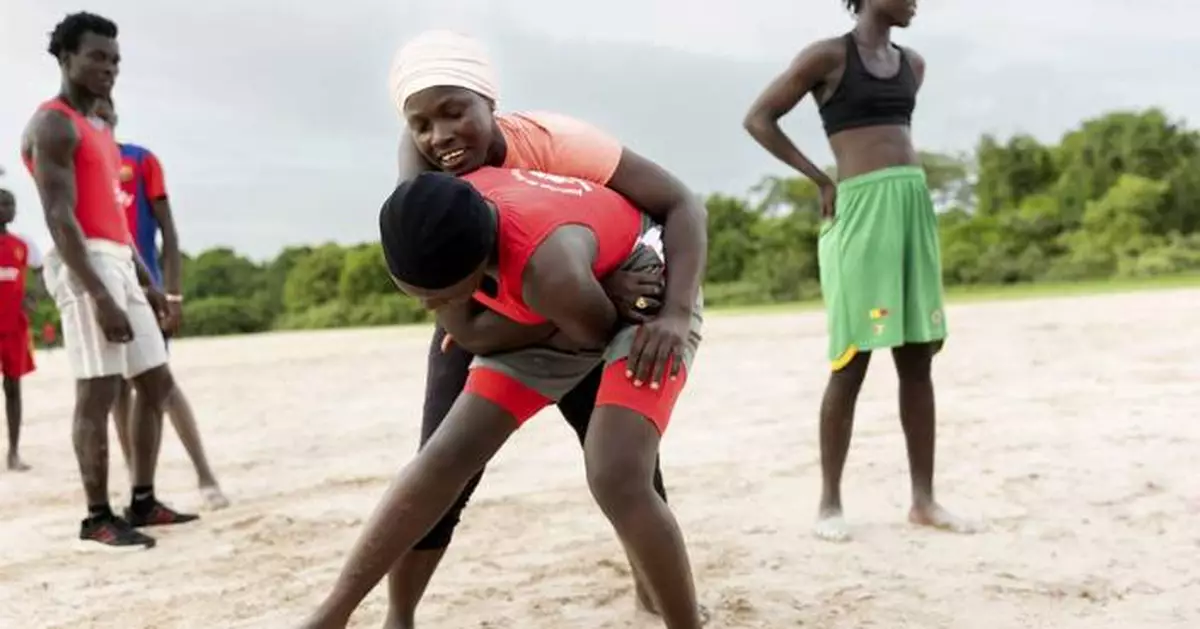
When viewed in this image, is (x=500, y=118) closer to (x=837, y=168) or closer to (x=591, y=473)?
(x=591, y=473)

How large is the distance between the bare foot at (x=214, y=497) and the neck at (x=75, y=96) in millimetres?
1800

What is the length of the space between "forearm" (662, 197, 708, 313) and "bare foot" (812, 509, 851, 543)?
1.62 m

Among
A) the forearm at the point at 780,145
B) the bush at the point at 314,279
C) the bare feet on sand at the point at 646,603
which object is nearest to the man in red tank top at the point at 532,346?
the bare feet on sand at the point at 646,603

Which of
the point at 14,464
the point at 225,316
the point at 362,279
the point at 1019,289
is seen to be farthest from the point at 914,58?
the point at 362,279

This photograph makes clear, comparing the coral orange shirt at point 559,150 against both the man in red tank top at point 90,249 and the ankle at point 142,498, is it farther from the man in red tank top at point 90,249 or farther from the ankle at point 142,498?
the ankle at point 142,498

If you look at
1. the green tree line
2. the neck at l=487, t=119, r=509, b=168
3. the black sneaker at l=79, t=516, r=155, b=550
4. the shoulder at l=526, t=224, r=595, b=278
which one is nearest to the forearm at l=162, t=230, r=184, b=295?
the black sneaker at l=79, t=516, r=155, b=550

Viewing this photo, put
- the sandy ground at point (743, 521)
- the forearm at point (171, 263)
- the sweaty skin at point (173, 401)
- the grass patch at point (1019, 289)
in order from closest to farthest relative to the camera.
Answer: the sandy ground at point (743, 521)
the sweaty skin at point (173, 401)
the forearm at point (171, 263)
the grass patch at point (1019, 289)

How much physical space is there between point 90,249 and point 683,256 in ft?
9.48

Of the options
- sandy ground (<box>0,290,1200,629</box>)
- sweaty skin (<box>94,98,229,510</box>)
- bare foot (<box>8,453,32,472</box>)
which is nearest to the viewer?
sandy ground (<box>0,290,1200,629</box>)

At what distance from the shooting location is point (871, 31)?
13.8ft

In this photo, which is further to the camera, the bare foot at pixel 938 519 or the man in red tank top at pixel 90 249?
the man in red tank top at pixel 90 249

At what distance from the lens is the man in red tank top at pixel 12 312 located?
24.2ft

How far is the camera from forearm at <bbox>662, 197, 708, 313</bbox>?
2574 millimetres

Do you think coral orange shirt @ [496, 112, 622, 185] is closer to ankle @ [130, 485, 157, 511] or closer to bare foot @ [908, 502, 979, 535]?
bare foot @ [908, 502, 979, 535]
